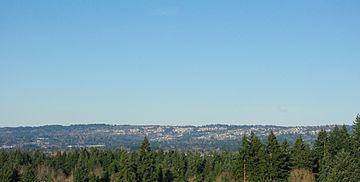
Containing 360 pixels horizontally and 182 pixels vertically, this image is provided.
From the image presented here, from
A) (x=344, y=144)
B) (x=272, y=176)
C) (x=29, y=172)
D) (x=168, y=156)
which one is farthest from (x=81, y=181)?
(x=168, y=156)

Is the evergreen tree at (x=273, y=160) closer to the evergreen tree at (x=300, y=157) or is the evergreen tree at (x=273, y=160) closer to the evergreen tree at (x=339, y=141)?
the evergreen tree at (x=300, y=157)

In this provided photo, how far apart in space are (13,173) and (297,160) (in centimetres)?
4733

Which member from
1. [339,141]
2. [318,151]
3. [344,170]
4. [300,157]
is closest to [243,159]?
[300,157]

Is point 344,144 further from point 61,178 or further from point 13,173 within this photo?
point 61,178

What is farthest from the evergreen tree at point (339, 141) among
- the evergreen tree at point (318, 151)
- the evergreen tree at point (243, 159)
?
the evergreen tree at point (243, 159)

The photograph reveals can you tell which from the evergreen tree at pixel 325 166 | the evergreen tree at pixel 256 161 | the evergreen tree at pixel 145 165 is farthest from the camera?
the evergreen tree at pixel 145 165

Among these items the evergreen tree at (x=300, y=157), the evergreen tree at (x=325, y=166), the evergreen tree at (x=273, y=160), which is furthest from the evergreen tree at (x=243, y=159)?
the evergreen tree at (x=325, y=166)

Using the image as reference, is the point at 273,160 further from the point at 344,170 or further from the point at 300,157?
the point at 344,170

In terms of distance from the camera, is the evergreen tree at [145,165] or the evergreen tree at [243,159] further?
the evergreen tree at [145,165]

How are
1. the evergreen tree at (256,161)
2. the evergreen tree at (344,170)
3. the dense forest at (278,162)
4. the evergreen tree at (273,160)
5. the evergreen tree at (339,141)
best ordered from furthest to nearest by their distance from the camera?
the evergreen tree at (339,141)
the evergreen tree at (256,161)
the evergreen tree at (273,160)
the dense forest at (278,162)
the evergreen tree at (344,170)

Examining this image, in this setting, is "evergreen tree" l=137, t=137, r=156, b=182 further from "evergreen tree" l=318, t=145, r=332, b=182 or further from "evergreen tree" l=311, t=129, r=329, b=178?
"evergreen tree" l=318, t=145, r=332, b=182

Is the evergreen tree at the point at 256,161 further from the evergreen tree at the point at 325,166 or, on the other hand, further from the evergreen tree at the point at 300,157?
the evergreen tree at the point at 325,166

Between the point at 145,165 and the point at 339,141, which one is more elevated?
the point at 339,141

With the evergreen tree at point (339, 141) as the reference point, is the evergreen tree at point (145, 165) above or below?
below
